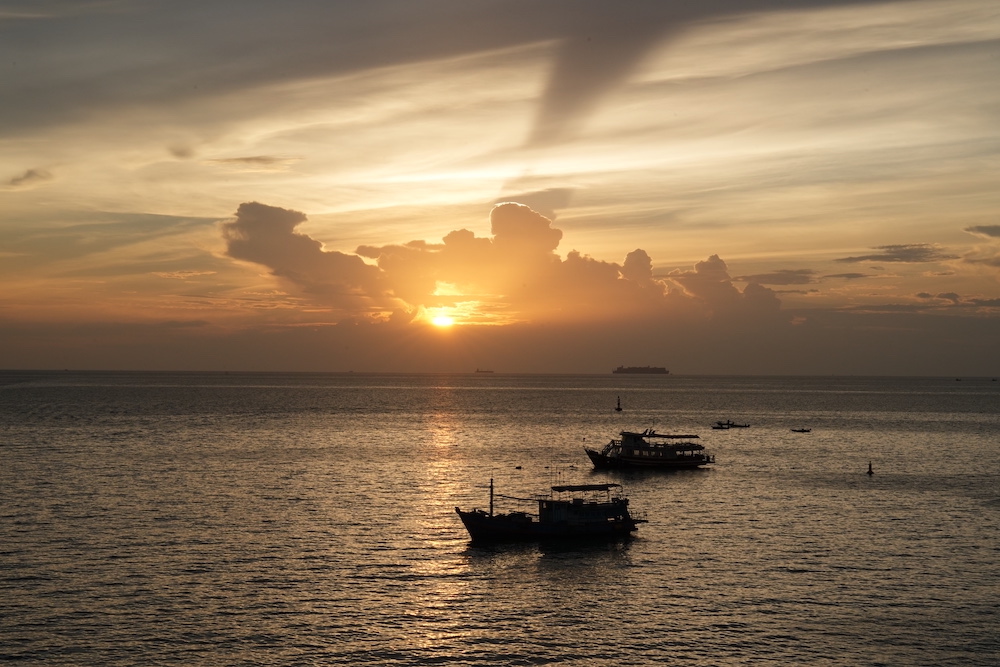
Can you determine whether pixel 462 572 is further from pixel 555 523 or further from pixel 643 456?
pixel 643 456

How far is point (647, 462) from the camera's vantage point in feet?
469

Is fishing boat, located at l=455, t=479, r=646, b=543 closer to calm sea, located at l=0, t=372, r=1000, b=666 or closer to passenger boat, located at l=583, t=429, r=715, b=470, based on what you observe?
calm sea, located at l=0, t=372, r=1000, b=666

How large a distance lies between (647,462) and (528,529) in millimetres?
64652

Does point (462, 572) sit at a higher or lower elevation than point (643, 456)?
lower

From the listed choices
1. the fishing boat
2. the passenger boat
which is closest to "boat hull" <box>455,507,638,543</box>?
the fishing boat

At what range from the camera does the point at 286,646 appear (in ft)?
171

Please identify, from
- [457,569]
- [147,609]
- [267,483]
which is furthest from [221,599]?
[267,483]

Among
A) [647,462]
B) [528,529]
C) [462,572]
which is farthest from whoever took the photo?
[647,462]

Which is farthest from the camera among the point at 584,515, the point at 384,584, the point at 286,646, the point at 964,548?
the point at 584,515

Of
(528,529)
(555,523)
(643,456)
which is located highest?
(643,456)

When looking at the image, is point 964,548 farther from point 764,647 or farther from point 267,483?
point 267,483

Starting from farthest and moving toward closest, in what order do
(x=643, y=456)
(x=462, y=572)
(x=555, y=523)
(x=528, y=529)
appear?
(x=643, y=456) < (x=555, y=523) < (x=528, y=529) < (x=462, y=572)

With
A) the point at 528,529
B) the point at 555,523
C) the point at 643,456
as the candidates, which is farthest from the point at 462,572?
the point at 643,456

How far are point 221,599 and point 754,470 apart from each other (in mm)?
96408
